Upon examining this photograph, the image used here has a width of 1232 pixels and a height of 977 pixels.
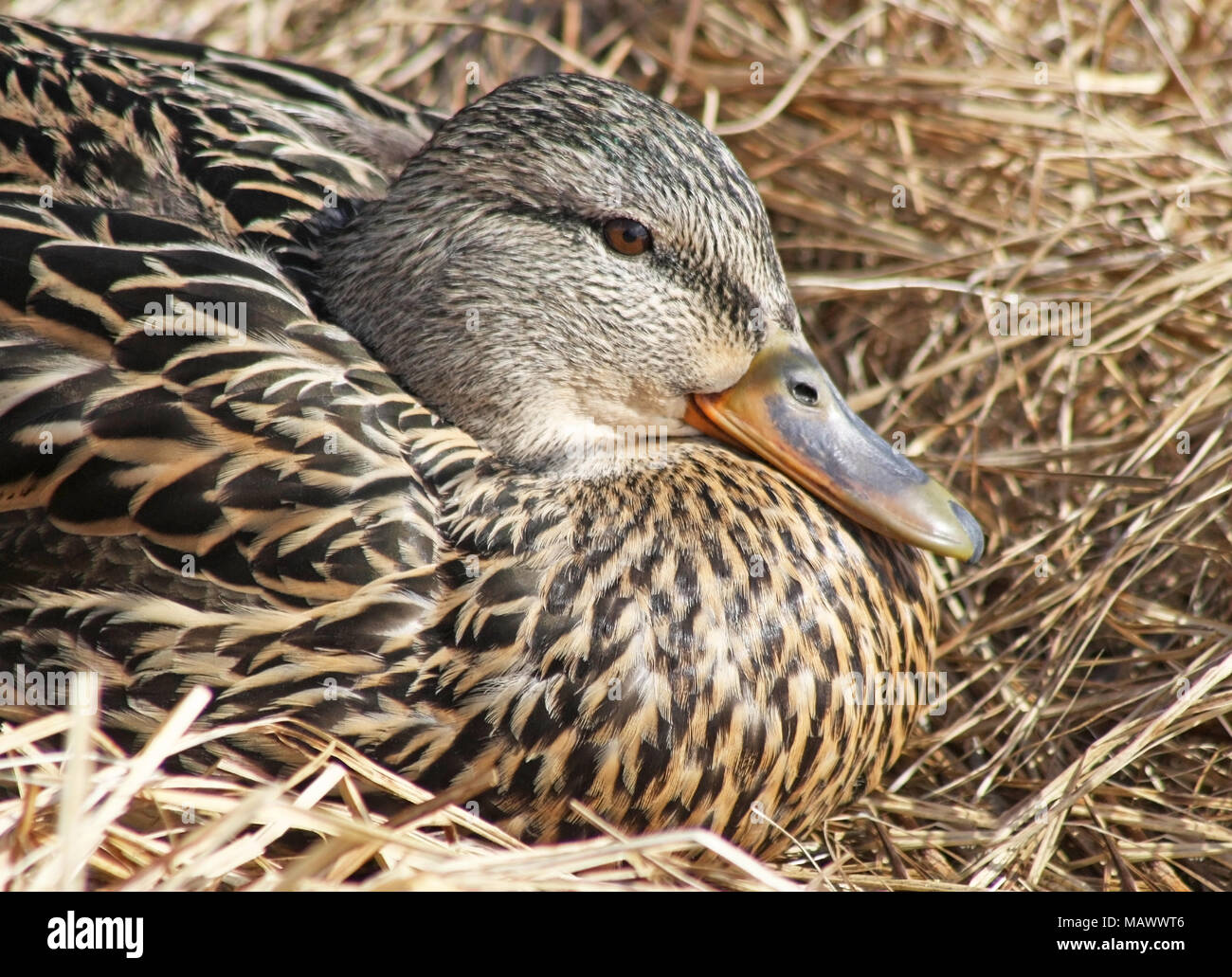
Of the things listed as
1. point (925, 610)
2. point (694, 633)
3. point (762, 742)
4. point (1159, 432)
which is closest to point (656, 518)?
point (694, 633)

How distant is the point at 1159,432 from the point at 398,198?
5.37ft

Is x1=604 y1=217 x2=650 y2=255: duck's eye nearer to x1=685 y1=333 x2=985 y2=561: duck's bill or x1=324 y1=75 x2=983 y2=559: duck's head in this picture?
x1=324 y1=75 x2=983 y2=559: duck's head

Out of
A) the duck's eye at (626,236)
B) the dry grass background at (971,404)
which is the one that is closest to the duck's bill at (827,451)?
the duck's eye at (626,236)

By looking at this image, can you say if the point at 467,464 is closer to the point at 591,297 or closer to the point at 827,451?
the point at 591,297

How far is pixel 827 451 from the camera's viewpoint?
235 cm

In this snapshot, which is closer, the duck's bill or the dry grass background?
the dry grass background

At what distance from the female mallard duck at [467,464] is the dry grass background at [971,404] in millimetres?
148

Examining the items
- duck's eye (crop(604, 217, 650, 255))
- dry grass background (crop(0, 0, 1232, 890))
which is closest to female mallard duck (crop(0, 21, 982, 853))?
duck's eye (crop(604, 217, 650, 255))

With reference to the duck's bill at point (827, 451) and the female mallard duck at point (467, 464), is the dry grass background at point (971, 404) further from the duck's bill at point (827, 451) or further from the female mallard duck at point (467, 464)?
the duck's bill at point (827, 451)

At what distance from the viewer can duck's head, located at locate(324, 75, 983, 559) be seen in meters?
2.26

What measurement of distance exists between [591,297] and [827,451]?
48 cm

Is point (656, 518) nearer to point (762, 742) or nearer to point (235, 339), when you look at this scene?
point (762, 742)

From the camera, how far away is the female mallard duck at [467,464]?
2082 millimetres

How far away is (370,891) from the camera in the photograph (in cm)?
178
